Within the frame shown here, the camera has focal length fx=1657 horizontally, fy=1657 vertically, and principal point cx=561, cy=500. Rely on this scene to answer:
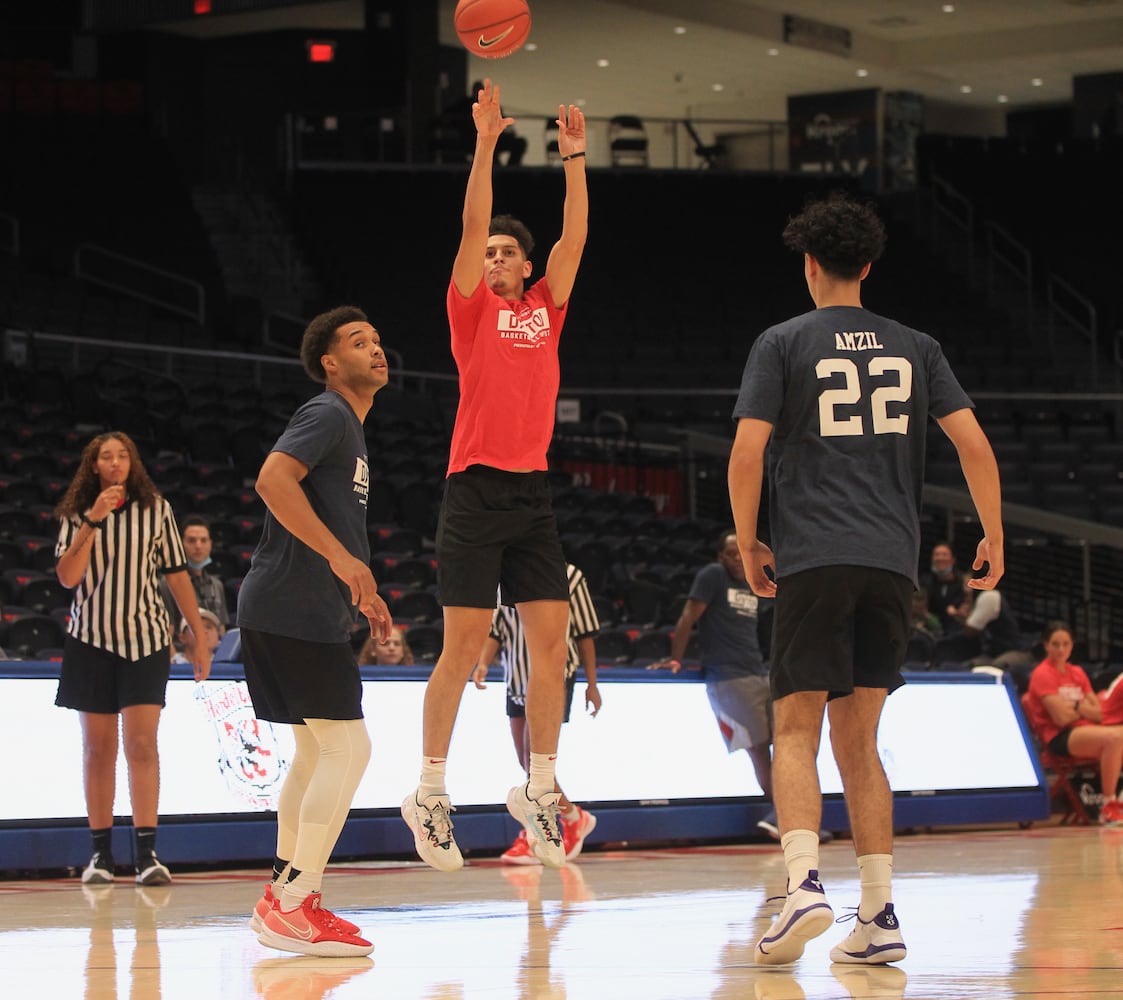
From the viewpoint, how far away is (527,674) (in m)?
8.16

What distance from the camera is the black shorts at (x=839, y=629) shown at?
4.35 m

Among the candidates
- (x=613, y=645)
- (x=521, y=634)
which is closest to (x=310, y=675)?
(x=521, y=634)

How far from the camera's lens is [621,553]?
1491 centimetres

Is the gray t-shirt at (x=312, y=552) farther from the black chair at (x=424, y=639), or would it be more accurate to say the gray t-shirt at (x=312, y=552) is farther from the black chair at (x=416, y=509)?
the black chair at (x=416, y=509)

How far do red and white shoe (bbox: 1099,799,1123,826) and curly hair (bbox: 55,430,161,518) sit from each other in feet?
22.8

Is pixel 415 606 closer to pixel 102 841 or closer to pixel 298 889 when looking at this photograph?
pixel 102 841

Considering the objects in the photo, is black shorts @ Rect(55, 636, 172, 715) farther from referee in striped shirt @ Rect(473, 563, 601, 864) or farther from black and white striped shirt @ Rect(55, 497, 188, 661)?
referee in striped shirt @ Rect(473, 563, 601, 864)

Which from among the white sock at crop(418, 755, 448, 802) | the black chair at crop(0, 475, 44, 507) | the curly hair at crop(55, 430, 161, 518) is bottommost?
the white sock at crop(418, 755, 448, 802)

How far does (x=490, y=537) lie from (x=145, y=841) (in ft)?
9.15

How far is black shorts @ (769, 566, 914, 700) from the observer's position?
14.3ft

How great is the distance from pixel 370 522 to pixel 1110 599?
8.28m

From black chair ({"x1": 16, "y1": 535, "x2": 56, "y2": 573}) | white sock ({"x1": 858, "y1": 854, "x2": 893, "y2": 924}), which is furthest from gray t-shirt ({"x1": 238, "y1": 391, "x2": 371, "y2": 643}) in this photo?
black chair ({"x1": 16, "y1": 535, "x2": 56, "y2": 573})

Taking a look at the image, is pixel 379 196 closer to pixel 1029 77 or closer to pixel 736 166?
pixel 736 166

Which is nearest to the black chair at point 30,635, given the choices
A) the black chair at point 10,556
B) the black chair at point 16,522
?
the black chair at point 10,556
